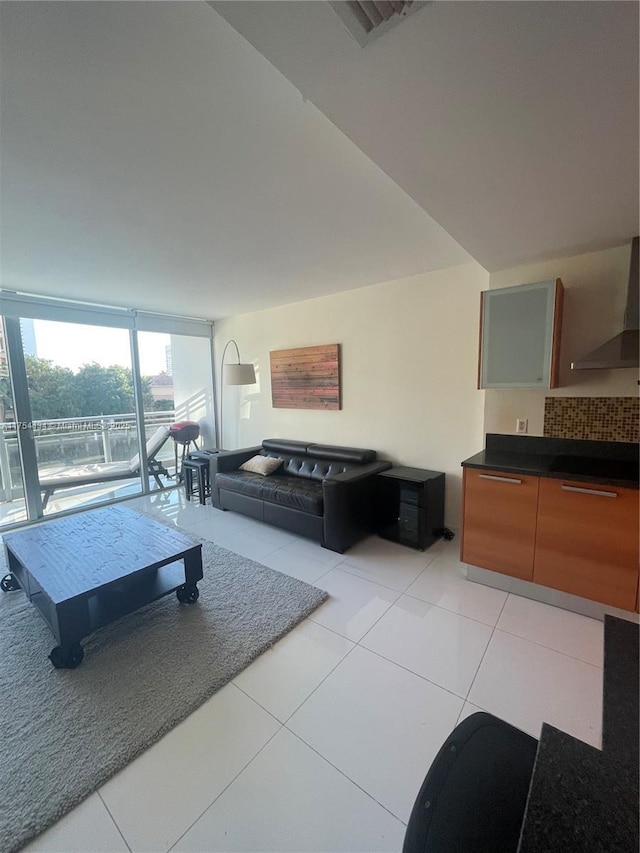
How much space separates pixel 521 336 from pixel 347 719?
2526mm

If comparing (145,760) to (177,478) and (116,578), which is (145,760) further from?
(177,478)

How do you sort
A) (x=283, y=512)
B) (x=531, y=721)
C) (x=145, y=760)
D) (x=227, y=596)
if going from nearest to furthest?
(x=145, y=760) → (x=531, y=721) → (x=227, y=596) → (x=283, y=512)

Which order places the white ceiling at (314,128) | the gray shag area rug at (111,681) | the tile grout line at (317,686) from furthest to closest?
the tile grout line at (317,686), the gray shag area rug at (111,681), the white ceiling at (314,128)

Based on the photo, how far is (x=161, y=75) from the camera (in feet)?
3.68

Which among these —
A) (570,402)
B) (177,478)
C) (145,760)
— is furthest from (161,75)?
(177,478)

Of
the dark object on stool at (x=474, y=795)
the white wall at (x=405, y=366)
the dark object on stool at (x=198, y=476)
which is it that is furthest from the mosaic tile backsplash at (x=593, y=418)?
the dark object on stool at (x=198, y=476)

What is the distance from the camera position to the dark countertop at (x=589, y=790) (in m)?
0.41

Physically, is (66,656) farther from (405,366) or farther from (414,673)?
(405,366)

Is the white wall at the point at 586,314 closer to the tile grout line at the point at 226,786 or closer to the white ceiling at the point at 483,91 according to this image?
the white ceiling at the point at 483,91

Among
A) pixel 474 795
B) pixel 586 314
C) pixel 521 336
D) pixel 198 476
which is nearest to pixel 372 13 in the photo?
pixel 474 795

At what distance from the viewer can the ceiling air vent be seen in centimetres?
78

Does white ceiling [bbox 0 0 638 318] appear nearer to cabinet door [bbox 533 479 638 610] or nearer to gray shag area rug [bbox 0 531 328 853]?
cabinet door [bbox 533 479 638 610]

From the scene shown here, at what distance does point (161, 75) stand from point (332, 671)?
259 centimetres

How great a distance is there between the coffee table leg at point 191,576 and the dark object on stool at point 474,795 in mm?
1812
